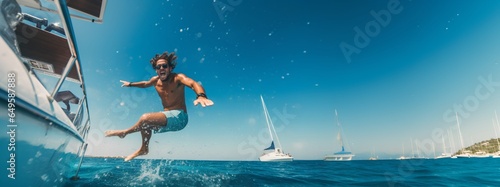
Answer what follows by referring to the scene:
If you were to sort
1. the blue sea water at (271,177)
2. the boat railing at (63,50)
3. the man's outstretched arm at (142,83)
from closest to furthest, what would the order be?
the boat railing at (63,50), the man's outstretched arm at (142,83), the blue sea water at (271,177)

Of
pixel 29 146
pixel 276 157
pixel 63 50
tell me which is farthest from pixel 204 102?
pixel 276 157

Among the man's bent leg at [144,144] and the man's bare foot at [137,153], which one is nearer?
the man's bare foot at [137,153]

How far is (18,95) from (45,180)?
1.80 meters

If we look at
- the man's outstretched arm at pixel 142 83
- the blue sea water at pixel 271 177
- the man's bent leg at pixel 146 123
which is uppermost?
the man's outstretched arm at pixel 142 83

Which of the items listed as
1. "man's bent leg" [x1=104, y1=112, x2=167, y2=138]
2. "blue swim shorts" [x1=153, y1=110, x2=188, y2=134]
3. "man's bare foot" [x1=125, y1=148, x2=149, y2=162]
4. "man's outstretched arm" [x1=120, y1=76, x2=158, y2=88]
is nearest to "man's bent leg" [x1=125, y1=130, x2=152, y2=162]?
"man's bare foot" [x1=125, y1=148, x2=149, y2=162]

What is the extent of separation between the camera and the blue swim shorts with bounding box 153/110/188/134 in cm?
367

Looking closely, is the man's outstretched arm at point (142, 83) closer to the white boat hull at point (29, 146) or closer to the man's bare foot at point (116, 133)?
the man's bare foot at point (116, 133)

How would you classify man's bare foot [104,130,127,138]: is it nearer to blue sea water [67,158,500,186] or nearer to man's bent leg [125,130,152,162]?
man's bent leg [125,130,152,162]

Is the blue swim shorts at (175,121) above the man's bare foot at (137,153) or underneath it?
above

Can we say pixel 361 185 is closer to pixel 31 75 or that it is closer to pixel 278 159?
pixel 31 75

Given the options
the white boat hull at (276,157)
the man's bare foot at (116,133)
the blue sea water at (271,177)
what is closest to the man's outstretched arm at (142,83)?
the man's bare foot at (116,133)

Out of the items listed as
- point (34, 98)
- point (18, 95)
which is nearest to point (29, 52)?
point (34, 98)

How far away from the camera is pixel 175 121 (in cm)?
374

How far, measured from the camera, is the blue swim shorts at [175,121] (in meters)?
3.67
